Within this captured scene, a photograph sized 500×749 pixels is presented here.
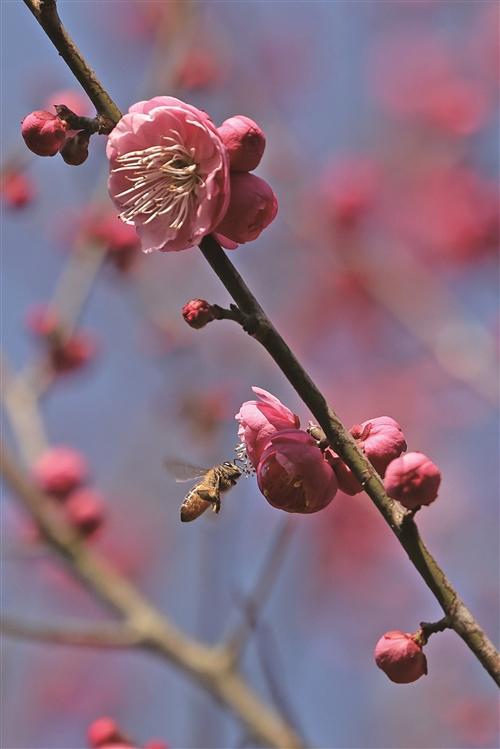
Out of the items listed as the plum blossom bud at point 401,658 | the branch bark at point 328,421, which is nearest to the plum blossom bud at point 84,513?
the plum blossom bud at point 401,658

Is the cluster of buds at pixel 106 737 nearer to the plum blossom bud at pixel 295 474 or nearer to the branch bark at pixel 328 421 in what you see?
the plum blossom bud at pixel 295 474

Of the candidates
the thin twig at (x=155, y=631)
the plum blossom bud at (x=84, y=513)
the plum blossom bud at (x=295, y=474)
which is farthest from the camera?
the plum blossom bud at (x=84, y=513)

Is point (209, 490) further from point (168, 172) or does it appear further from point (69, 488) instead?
point (69, 488)

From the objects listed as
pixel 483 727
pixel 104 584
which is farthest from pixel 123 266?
pixel 483 727

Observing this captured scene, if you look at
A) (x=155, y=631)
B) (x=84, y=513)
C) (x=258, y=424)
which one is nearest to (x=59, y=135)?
(x=258, y=424)

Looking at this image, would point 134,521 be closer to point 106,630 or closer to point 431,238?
point 431,238

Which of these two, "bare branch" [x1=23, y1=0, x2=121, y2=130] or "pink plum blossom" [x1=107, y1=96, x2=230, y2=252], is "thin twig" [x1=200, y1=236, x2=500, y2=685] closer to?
"pink plum blossom" [x1=107, y1=96, x2=230, y2=252]
